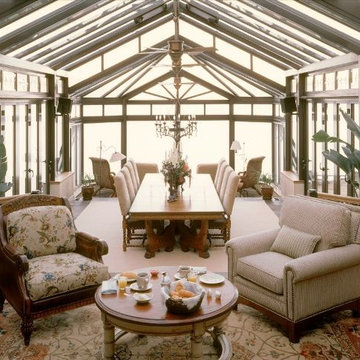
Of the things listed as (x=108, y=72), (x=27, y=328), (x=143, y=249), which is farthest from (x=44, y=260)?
(x=108, y=72)

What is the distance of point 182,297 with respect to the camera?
10.0 feet

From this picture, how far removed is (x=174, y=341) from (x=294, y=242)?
135cm

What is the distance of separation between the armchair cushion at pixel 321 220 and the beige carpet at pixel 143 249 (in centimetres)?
136

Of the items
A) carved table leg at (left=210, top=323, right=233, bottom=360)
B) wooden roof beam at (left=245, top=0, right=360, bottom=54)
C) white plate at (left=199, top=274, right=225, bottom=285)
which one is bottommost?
carved table leg at (left=210, top=323, right=233, bottom=360)

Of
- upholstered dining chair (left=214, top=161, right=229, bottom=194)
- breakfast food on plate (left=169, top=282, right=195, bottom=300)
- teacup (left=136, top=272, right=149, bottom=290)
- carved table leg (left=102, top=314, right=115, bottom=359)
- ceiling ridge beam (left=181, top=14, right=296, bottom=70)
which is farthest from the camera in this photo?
ceiling ridge beam (left=181, top=14, right=296, bottom=70)

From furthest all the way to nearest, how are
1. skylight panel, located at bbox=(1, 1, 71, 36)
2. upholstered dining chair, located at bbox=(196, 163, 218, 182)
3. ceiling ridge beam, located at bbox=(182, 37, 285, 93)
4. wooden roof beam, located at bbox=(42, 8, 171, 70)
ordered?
ceiling ridge beam, located at bbox=(182, 37, 285, 93) → upholstered dining chair, located at bbox=(196, 163, 218, 182) → wooden roof beam, located at bbox=(42, 8, 171, 70) → skylight panel, located at bbox=(1, 1, 71, 36)

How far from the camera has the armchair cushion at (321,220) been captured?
12.8 feet

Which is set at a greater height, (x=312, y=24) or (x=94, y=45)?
(x=94, y=45)

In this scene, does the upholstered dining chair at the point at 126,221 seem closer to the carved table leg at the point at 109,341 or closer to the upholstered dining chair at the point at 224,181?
the upholstered dining chair at the point at 224,181

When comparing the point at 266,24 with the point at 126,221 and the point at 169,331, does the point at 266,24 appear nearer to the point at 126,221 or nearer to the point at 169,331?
the point at 126,221

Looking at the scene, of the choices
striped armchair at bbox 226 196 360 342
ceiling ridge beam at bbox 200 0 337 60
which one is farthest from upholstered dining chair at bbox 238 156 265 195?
striped armchair at bbox 226 196 360 342

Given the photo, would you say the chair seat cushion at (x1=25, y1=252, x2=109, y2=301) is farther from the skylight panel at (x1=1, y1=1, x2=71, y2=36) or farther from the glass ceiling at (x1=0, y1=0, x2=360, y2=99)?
the skylight panel at (x1=1, y1=1, x2=71, y2=36)

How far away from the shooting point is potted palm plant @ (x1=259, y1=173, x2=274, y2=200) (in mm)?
9680

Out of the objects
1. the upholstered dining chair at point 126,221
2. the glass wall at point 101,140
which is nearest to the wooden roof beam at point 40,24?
the upholstered dining chair at point 126,221
